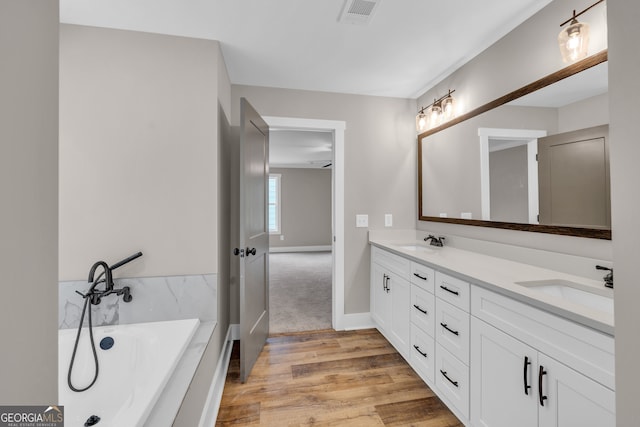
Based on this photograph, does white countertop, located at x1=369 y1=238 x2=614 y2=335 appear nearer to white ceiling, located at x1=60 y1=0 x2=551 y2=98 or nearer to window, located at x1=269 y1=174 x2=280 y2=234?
white ceiling, located at x1=60 y1=0 x2=551 y2=98

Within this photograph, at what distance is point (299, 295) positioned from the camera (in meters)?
4.07

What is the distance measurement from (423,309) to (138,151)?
2245 millimetres

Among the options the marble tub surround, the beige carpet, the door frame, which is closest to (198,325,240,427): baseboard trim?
the marble tub surround

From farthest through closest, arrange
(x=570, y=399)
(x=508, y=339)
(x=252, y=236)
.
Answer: (x=252, y=236)
(x=508, y=339)
(x=570, y=399)

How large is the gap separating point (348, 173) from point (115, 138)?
197 centimetres

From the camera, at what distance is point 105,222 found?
1.80 meters

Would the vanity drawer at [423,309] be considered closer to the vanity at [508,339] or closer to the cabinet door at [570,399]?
the vanity at [508,339]

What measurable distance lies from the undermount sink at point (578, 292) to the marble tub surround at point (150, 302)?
6.26 feet

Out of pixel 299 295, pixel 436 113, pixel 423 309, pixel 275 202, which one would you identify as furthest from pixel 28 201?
pixel 275 202

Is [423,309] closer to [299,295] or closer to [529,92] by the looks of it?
[529,92]

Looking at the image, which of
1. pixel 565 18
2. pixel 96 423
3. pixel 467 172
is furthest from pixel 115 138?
pixel 565 18

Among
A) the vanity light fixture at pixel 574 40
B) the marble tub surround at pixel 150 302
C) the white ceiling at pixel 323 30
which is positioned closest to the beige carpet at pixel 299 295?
the marble tub surround at pixel 150 302

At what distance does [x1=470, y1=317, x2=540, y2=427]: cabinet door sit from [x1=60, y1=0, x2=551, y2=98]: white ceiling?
6.10 feet

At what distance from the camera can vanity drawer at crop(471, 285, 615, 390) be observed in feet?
3.00
